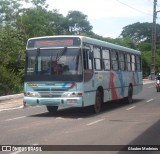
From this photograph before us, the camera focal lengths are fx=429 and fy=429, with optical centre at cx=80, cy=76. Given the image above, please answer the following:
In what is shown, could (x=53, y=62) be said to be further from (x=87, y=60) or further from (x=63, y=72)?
Result: (x=87, y=60)

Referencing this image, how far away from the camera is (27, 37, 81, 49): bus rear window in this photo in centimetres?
1585

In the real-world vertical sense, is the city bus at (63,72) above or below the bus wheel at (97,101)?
above

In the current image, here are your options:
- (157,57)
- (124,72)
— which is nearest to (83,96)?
(124,72)

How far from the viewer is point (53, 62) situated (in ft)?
51.9

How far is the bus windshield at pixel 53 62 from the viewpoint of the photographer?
15602 millimetres

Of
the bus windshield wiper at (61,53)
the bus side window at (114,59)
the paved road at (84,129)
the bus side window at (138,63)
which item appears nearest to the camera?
the paved road at (84,129)

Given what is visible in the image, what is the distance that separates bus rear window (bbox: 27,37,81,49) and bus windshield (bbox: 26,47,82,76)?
192 millimetres

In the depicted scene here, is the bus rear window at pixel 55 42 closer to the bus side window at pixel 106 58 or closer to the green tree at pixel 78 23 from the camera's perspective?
the bus side window at pixel 106 58

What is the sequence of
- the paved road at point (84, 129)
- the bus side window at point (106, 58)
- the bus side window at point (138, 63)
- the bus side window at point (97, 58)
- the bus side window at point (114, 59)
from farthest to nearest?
the bus side window at point (138, 63), the bus side window at point (114, 59), the bus side window at point (106, 58), the bus side window at point (97, 58), the paved road at point (84, 129)

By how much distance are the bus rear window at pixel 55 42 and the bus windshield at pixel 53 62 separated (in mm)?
192

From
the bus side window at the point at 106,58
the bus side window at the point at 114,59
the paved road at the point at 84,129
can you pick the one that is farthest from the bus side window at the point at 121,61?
the paved road at the point at 84,129

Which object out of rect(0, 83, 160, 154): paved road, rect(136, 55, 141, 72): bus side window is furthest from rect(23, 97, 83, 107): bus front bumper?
rect(136, 55, 141, 72): bus side window

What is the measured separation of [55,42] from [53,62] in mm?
781

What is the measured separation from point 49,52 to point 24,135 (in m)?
5.20
